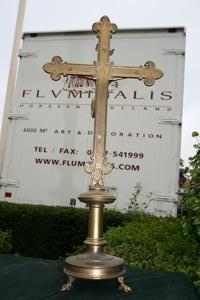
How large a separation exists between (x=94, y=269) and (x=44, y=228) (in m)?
4.94

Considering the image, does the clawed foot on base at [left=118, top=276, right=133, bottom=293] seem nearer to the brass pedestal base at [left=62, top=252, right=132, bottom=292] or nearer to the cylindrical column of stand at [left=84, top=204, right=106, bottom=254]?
the brass pedestal base at [left=62, top=252, right=132, bottom=292]

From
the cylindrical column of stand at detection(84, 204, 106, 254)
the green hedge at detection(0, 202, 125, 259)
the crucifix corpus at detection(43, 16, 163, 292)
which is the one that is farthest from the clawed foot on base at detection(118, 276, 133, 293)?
the green hedge at detection(0, 202, 125, 259)

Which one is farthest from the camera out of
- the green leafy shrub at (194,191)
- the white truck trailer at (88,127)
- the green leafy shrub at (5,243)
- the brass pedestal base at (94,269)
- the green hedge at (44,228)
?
the green hedge at (44,228)

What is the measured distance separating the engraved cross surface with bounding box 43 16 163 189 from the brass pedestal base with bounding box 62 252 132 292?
64 cm

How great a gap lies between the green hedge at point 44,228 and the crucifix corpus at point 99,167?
429 cm

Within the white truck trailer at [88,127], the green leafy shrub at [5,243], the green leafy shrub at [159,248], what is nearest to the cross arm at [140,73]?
the green leafy shrub at [159,248]

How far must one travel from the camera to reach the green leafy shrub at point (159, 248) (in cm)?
351

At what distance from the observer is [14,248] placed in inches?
276

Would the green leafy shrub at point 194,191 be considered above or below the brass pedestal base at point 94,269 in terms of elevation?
above

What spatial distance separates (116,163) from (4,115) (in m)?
2.48

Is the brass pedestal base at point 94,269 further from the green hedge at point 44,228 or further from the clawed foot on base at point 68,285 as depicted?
the green hedge at point 44,228

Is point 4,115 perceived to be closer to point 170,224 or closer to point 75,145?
point 75,145

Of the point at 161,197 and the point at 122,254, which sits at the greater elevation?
the point at 161,197

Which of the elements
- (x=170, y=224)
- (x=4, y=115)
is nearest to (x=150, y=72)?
(x=170, y=224)
